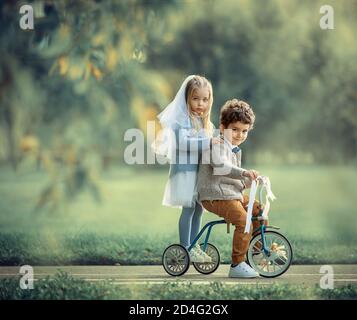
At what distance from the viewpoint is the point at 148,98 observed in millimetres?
7422

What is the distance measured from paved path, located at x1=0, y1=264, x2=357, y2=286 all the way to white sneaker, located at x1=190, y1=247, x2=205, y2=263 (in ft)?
0.40

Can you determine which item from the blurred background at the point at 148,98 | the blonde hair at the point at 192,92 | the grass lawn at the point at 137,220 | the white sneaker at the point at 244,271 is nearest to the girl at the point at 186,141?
the blonde hair at the point at 192,92

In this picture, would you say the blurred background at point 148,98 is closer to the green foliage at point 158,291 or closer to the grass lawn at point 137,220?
the grass lawn at point 137,220

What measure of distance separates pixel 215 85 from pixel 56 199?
1.84 metres

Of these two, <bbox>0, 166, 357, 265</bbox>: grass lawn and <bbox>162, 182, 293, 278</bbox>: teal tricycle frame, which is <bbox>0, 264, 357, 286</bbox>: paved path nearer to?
<bbox>162, 182, 293, 278</bbox>: teal tricycle frame

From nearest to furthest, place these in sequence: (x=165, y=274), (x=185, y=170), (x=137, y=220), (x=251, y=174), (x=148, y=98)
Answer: (x=251, y=174) → (x=185, y=170) → (x=165, y=274) → (x=137, y=220) → (x=148, y=98)

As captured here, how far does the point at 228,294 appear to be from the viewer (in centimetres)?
513

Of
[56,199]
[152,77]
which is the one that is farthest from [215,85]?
[56,199]

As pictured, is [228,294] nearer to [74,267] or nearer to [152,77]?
[74,267]

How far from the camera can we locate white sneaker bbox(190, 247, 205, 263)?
17.4ft

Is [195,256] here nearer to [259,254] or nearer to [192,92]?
[259,254]

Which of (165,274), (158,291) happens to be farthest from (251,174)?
(165,274)

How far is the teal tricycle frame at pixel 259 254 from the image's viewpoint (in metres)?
5.11

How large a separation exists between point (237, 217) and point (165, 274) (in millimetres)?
890
